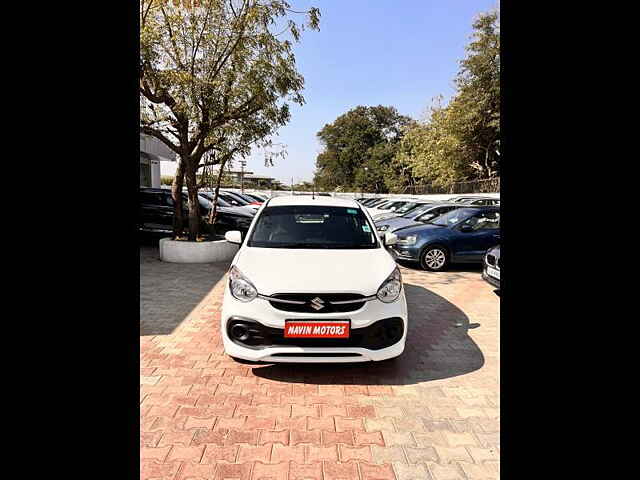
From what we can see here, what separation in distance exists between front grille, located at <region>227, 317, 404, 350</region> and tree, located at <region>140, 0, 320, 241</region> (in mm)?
6293

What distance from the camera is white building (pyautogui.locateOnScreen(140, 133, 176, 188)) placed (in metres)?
22.7

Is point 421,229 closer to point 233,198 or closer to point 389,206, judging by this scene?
point 389,206

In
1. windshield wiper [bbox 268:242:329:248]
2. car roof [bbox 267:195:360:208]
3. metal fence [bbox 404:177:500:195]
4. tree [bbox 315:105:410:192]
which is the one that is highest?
tree [bbox 315:105:410:192]

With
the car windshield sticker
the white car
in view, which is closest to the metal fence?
the car windshield sticker

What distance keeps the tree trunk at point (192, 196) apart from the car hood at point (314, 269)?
223 inches

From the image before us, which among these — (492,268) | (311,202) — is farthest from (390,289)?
(492,268)

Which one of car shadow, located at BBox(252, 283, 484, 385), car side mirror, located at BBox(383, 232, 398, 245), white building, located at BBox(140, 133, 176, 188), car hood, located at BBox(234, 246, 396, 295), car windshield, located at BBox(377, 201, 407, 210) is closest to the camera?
car hood, located at BBox(234, 246, 396, 295)

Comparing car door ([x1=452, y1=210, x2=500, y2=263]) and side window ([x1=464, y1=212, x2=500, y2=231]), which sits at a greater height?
side window ([x1=464, y1=212, x2=500, y2=231])

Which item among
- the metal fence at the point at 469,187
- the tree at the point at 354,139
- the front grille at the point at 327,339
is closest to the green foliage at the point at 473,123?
the metal fence at the point at 469,187

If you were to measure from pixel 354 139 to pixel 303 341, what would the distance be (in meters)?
67.1

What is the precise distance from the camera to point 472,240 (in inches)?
358

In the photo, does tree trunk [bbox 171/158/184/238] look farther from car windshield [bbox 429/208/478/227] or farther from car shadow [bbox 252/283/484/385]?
car shadow [bbox 252/283/484/385]
